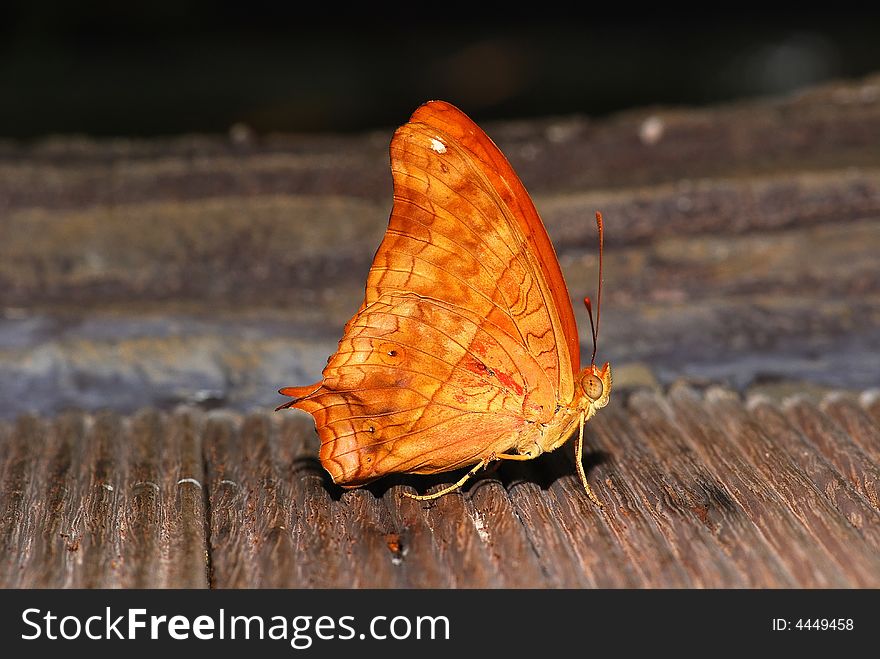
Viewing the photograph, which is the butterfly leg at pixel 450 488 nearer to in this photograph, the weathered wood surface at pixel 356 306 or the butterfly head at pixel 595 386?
the weathered wood surface at pixel 356 306

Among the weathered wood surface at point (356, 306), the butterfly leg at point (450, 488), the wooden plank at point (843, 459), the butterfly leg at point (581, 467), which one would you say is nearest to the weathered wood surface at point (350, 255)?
the weathered wood surface at point (356, 306)

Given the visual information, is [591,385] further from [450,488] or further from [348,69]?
[348,69]

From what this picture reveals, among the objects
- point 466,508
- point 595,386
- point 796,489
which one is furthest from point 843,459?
point 466,508

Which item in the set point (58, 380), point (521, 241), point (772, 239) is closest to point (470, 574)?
point (521, 241)

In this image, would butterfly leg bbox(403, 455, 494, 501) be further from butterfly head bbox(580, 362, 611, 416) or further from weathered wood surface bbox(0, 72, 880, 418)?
weathered wood surface bbox(0, 72, 880, 418)

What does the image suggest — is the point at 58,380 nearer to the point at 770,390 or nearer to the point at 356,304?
the point at 356,304

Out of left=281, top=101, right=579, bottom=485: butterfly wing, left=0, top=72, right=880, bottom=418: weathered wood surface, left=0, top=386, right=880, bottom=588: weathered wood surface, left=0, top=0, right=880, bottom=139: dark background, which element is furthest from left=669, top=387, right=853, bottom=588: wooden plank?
left=0, top=0, right=880, bottom=139: dark background

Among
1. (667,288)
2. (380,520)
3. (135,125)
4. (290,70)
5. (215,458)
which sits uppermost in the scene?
(290,70)
